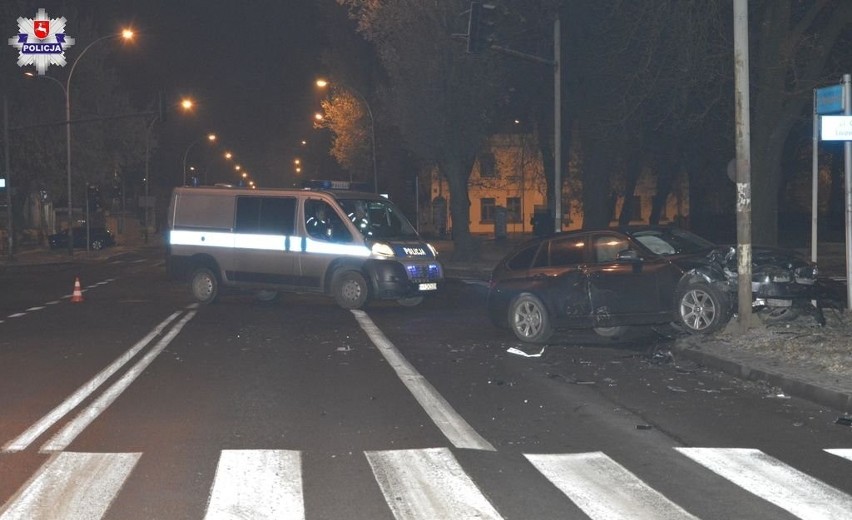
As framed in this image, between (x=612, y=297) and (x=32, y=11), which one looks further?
(x=32, y=11)

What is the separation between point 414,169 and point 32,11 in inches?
854

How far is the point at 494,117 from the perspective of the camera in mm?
40219

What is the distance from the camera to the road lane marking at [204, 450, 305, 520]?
6.52 m

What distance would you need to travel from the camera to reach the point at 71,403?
10.5 meters

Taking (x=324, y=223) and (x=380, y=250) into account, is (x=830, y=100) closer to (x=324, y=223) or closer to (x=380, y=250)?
(x=380, y=250)

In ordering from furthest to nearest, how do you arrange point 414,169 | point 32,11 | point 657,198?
1. point 414,169
2. point 32,11
3. point 657,198

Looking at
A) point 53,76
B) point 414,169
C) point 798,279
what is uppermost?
point 53,76

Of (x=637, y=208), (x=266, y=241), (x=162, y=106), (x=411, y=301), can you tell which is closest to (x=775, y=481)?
(x=411, y=301)

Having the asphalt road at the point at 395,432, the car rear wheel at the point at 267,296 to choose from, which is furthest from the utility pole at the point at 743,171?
the car rear wheel at the point at 267,296

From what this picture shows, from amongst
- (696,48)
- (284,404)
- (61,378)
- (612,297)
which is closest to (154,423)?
(284,404)

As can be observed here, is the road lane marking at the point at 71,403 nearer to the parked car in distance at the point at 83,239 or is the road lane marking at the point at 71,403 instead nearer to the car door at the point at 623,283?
the car door at the point at 623,283

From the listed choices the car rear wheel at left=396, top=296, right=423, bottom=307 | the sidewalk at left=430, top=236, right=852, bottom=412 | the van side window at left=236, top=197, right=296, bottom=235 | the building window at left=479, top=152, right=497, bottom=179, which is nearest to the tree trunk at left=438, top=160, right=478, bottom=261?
the car rear wheel at left=396, top=296, right=423, bottom=307

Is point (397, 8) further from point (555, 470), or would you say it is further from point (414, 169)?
point (555, 470)

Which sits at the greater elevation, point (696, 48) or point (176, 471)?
point (696, 48)
